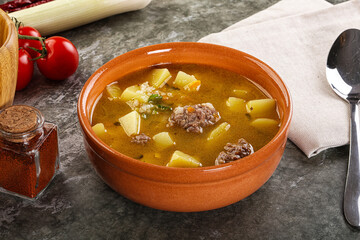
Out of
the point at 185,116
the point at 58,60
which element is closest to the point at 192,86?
the point at 185,116

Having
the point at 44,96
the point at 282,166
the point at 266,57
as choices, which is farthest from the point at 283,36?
the point at 44,96

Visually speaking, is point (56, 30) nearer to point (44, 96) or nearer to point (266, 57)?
point (44, 96)

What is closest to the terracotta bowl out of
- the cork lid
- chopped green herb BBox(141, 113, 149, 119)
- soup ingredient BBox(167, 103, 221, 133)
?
the cork lid

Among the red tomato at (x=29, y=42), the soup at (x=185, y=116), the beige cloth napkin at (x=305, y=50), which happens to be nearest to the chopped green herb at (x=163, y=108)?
the soup at (x=185, y=116)

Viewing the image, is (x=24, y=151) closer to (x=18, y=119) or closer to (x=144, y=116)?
(x=18, y=119)

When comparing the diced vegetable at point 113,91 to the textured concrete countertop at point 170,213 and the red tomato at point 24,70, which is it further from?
the red tomato at point 24,70
